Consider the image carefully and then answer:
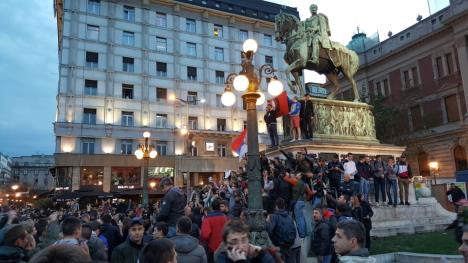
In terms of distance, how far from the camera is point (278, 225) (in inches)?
293

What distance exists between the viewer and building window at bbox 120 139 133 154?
4093cm

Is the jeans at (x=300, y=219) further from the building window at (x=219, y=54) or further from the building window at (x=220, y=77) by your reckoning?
the building window at (x=219, y=54)

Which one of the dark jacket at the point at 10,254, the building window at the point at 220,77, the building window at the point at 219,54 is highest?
the building window at the point at 219,54

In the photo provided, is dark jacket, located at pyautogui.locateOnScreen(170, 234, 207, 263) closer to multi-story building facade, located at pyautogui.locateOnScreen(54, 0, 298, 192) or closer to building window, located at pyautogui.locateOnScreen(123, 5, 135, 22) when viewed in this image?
multi-story building facade, located at pyautogui.locateOnScreen(54, 0, 298, 192)

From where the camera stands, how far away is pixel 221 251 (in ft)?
11.6

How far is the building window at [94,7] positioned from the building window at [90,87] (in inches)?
307

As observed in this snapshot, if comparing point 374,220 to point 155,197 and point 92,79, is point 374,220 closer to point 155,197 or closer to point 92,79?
point 155,197

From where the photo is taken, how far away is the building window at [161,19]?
45234mm

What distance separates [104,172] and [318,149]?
2966 centimetres

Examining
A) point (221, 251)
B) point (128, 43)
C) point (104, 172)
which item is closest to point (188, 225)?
point (221, 251)

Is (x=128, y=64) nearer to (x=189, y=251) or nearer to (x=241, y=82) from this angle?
(x=241, y=82)

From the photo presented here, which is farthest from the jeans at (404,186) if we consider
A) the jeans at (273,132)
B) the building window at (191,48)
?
the building window at (191,48)

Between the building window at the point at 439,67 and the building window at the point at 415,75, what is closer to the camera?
the building window at the point at 439,67

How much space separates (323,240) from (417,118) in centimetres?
3652
